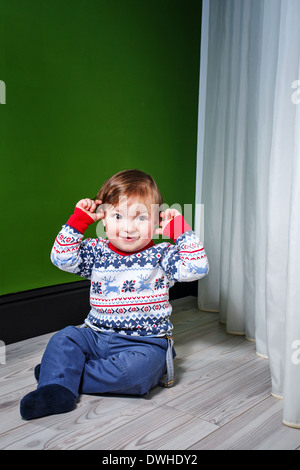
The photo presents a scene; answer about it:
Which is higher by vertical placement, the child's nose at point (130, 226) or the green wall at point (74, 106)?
the green wall at point (74, 106)

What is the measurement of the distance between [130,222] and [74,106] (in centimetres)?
58

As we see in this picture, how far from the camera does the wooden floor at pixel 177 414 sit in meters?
0.81

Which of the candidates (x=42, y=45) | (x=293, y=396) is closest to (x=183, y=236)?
(x=293, y=396)

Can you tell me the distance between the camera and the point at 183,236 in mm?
1087

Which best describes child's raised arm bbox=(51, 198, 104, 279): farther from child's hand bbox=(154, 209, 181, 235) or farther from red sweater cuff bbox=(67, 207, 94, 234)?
child's hand bbox=(154, 209, 181, 235)

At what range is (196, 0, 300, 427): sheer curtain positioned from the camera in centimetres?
93

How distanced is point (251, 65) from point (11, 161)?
82 cm

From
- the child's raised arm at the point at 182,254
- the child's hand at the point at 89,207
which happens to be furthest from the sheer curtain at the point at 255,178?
the child's hand at the point at 89,207

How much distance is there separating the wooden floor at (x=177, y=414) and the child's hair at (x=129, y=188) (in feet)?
1.59

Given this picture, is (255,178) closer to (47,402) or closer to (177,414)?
(177,414)

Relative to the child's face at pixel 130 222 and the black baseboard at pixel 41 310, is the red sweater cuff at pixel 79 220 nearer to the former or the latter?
the child's face at pixel 130 222

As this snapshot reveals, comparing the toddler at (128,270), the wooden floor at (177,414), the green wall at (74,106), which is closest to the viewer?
the wooden floor at (177,414)

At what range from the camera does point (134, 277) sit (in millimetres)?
1102

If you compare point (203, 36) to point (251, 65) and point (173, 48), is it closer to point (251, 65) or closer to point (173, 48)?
point (173, 48)
